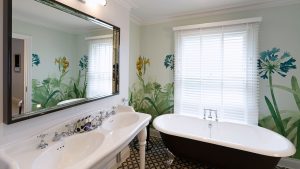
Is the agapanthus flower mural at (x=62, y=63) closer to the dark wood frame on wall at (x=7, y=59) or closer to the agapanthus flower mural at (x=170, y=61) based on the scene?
the dark wood frame on wall at (x=7, y=59)

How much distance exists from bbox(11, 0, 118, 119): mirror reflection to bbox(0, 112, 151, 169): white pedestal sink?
0.25m

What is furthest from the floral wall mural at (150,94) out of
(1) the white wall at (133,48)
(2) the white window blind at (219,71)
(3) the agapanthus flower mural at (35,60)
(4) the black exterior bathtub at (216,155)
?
(3) the agapanthus flower mural at (35,60)

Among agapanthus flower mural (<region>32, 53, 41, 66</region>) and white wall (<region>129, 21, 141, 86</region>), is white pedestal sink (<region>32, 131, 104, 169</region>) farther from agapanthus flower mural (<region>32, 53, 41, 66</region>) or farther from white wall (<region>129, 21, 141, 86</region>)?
white wall (<region>129, 21, 141, 86</region>)

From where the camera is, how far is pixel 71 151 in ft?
4.60

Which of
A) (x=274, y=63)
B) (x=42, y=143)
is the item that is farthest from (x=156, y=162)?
(x=274, y=63)

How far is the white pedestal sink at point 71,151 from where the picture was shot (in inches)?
40.6

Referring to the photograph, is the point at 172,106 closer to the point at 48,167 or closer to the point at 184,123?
the point at 184,123

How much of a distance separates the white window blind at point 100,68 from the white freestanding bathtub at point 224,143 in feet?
3.10

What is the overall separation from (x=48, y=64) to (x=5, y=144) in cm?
65

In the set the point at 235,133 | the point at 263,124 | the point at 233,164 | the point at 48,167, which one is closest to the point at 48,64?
the point at 48,167

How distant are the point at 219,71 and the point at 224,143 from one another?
1.28 m

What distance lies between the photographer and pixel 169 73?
3.29 m

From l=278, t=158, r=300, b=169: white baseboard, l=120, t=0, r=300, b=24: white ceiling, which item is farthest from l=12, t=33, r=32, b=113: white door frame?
l=278, t=158, r=300, b=169: white baseboard

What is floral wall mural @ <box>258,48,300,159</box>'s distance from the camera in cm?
244
